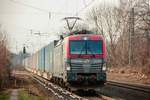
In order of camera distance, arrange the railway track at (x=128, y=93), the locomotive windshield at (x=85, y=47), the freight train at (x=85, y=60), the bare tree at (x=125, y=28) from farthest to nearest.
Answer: the bare tree at (x=125, y=28), the locomotive windshield at (x=85, y=47), the freight train at (x=85, y=60), the railway track at (x=128, y=93)

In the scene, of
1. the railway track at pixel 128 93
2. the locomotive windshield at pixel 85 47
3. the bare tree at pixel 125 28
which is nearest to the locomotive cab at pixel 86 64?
the locomotive windshield at pixel 85 47

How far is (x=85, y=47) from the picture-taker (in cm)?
2483

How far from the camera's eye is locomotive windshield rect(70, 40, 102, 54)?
2466 cm

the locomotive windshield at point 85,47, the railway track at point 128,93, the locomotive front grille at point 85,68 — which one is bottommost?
the railway track at point 128,93

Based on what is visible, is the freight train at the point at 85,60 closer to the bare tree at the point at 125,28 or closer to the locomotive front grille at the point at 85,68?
the locomotive front grille at the point at 85,68

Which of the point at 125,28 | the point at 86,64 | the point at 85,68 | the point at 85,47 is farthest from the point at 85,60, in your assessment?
the point at 125,28

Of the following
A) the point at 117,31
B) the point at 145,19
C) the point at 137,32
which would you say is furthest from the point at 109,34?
the point at 145,19

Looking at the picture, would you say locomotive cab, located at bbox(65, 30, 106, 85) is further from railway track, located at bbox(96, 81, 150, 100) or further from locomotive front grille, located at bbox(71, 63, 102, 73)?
railway track, located at bbox(96, 81, 150, 100)

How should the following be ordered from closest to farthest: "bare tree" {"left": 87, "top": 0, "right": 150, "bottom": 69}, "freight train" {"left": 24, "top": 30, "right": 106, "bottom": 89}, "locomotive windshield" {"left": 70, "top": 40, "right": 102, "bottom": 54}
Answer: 1. "freight train" {"left": 24, "top": 30, "right": 106, "bottom": 89}
2. "locomotive windshield" {"left": 70, "top": 40, "right": 102, "bottom": 54}
3. "bare tree" {"left": 87, "top": 0, "right": 150, "bottom": 69}

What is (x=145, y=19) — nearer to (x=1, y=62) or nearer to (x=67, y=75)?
(x=1, y=62)

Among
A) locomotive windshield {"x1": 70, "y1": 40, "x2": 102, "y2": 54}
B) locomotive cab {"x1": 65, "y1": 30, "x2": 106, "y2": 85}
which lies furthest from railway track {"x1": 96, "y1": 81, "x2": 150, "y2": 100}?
locomotive windshield {"x1": 70, "y1": 40, "x2": 102, "y2": 54}

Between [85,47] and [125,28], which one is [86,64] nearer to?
[85,47]

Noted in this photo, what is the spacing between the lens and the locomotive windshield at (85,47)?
2466 centimetres

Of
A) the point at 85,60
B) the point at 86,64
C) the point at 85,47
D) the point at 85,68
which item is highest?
the point at 85,47
